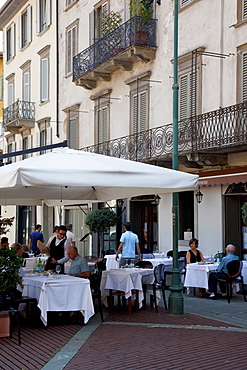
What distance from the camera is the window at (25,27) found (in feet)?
103

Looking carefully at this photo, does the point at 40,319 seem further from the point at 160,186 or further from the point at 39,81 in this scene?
the point at 39,81

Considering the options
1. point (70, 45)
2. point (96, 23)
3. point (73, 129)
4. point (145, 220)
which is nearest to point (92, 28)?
point (96, 23)

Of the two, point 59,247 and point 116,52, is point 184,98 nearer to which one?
point 116,52

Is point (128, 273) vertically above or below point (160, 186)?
below

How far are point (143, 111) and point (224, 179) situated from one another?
18.3ft

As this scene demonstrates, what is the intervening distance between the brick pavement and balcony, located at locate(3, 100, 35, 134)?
21348 millimetres

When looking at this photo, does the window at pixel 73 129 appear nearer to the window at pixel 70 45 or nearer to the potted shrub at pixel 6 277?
the window at pixel 70 45

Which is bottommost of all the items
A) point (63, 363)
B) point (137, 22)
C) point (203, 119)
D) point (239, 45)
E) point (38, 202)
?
point (63, 363)

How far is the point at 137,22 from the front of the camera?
782 inches

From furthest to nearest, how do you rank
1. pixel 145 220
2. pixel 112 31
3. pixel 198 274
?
pixel 145 220, pixel 112 31, pixel 198 274

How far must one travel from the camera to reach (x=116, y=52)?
2097 centimetres

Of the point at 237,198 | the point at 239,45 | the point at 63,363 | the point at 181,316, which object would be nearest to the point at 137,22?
the point at 239,45

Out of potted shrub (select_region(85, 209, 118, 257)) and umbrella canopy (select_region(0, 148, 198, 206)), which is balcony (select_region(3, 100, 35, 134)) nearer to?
potted shrub (select_region(85, 209, 118, 257))

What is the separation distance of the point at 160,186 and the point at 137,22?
11294 millimetres
